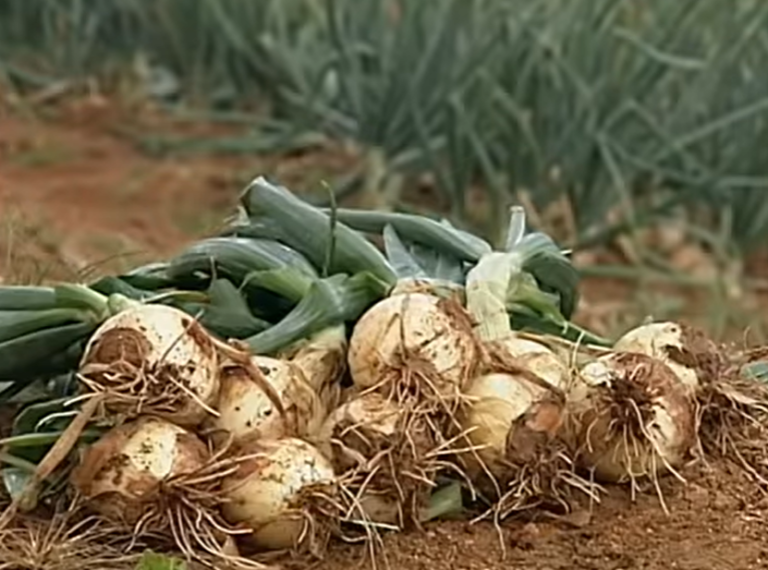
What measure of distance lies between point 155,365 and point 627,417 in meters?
0.57

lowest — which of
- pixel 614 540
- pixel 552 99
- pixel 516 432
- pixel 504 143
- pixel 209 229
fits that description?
pixel 504 143

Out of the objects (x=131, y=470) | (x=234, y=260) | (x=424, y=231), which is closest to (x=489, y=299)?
(x=424, y=231)

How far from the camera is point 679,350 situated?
253 centimetres

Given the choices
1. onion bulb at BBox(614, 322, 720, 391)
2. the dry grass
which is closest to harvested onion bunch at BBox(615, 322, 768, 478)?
onion bulb at BBox(614, 322, 720, 391)

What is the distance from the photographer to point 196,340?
87.6 inches

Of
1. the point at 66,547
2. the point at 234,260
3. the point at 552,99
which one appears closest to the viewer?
the point at 66,547

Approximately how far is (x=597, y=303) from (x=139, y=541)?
322 centimetres

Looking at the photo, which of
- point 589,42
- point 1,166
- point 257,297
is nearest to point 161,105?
point 1,166

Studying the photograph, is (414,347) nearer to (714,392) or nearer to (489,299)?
(489,299)

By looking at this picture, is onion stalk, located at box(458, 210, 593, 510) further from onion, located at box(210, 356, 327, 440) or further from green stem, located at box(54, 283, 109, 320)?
green stem, located at box(54, 283, 109, 320)

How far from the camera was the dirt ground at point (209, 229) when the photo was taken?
7.39 feet

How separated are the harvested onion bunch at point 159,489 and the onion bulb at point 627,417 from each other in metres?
0.46

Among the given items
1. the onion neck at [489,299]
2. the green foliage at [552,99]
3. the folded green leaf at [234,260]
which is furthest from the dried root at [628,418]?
the green foliage at [552,99]

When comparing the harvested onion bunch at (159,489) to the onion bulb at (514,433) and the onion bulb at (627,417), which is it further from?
the onion bulb at (627,417)
